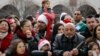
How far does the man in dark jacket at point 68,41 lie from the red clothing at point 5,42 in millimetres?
923

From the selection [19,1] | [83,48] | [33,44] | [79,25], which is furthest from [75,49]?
[19,1]

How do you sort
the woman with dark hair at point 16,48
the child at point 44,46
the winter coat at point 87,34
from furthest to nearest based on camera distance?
1. the winter coat at point 87,34
2. the child at point 44,46
3. the woman with dark hair at point 16,48

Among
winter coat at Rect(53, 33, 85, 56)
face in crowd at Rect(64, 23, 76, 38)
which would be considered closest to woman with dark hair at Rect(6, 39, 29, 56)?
winter coat at Rect(53, 33, 85, 56)

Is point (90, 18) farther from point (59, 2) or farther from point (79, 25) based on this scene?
point (59, 2)

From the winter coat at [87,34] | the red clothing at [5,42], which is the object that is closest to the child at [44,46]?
the red clothing at [5,42]

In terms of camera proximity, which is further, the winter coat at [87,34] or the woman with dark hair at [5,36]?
the winter coat at [87,34]

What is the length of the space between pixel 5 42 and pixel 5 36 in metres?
0.12

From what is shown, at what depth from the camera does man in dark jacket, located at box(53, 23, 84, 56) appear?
6.84 meters

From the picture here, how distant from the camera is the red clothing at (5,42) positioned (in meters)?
6.89

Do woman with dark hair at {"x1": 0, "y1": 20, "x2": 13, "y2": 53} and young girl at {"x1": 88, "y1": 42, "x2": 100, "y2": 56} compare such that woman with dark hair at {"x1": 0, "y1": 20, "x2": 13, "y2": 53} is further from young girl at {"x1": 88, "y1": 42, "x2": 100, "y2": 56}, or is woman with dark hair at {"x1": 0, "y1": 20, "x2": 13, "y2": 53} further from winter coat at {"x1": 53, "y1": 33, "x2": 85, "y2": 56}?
young girl at {"x1": 88, "y1": 42, "x2": 100, "y2": 56}

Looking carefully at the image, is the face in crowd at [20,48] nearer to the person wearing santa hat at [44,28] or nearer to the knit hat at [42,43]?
the knit hat at [42,43]

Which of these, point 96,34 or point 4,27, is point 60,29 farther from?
point 4,27

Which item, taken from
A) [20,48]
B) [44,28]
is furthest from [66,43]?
[20,48]

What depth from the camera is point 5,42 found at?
6957mm
